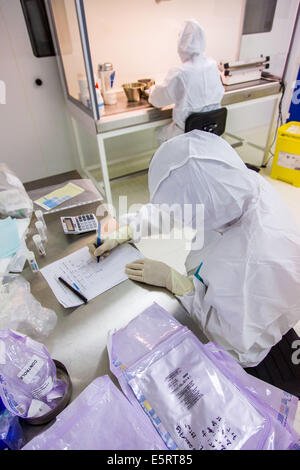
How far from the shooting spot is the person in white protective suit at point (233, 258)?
837mm

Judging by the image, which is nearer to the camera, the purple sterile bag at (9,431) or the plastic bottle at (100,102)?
the purple sterile bag at (9,431)

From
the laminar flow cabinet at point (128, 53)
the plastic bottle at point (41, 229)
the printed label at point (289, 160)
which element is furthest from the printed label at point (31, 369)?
the printed label at point (289, 160)

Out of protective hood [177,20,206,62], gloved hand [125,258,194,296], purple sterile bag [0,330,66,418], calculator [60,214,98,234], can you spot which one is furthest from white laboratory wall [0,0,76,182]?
purple sterile bag [0,330,66,418]

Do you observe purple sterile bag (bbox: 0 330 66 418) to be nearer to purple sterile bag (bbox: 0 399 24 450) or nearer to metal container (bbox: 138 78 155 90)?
purple sterile bag (bbox: 0 399 24 450)

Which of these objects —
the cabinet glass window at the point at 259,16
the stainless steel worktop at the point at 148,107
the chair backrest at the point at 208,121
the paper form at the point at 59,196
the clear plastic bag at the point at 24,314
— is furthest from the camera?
the cabinet glass window at the point at 259,16

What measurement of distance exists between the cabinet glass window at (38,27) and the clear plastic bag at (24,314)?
2.09m

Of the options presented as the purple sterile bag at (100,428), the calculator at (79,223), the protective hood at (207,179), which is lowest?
the calculator at (79,223)

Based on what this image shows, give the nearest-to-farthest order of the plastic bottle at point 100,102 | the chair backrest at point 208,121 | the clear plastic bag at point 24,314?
1. the clear plastic bag at point 24,314
2. the plastic bottle at point 100,102
3. the chair backrest at point 208,121

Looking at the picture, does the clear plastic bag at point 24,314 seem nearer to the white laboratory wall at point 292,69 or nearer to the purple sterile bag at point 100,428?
the purple sterile bag at point 100,428

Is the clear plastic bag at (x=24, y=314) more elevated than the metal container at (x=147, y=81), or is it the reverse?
the metal container at (x=147, y=81)

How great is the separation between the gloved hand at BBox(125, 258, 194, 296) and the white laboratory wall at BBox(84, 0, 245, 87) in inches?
87.7

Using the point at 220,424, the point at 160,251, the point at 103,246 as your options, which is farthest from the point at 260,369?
the point at 160,251

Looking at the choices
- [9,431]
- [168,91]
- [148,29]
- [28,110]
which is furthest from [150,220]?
[148,29]

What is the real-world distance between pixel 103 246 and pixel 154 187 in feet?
0.91
